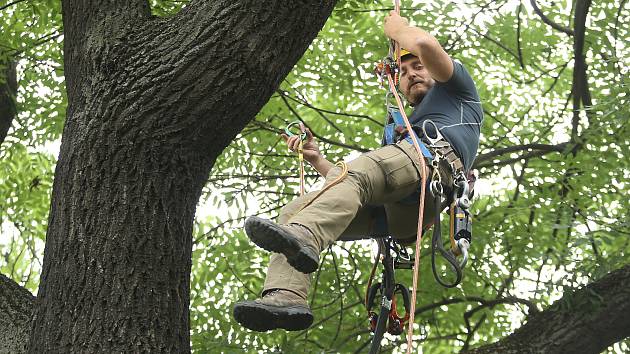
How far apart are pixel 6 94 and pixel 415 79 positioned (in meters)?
3.03

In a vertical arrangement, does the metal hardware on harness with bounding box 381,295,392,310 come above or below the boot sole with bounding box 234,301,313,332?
above

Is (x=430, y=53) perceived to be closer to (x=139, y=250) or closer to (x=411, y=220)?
(x=411, y=220)

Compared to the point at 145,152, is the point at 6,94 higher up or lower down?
higher up

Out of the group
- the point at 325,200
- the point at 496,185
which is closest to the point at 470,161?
the point at 325,200

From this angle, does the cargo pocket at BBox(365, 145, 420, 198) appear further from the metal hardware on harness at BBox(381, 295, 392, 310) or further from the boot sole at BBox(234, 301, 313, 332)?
the boot sole at BBox(234, 301, 313, 332)

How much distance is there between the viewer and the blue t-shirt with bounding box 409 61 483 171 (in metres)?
4.03

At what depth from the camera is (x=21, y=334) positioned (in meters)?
3.66

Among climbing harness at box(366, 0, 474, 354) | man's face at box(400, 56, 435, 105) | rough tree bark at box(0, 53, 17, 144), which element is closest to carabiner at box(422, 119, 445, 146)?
climbing harness at box(366, 0, 474, 354)

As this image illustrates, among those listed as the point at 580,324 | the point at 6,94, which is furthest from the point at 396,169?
the point at 6,94

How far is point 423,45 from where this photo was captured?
374cm

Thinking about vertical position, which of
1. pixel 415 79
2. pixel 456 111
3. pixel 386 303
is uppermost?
pixel 415 79

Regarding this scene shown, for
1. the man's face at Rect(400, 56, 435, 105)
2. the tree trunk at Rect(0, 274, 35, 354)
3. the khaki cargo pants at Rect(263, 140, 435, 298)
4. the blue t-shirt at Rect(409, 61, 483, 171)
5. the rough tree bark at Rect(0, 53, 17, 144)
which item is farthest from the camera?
the rough tree bark at Rect(0, 53, 17, 144)

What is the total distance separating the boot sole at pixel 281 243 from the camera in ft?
9.96

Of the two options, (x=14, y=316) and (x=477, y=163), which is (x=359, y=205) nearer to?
(x=14, y=316)
